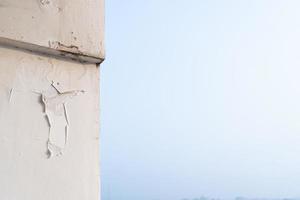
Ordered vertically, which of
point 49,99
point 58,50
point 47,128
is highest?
point 58,50

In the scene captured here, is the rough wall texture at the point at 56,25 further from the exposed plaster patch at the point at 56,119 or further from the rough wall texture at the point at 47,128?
the exposed plaster patch at the point at 56,119

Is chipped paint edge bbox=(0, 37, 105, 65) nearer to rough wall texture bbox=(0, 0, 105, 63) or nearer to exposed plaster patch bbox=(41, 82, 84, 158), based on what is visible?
rough wall texture bbox=(0, 0, 105, 63)

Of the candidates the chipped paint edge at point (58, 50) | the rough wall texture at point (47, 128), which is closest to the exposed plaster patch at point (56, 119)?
the rough wall texture at point (47, 128)

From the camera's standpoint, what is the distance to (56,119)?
154 cm

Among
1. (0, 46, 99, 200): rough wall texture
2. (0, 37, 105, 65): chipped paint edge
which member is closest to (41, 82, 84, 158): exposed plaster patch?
(0, 46, 99, 200): rough wall texture

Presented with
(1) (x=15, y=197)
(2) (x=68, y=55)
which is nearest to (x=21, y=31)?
(2) (x=68, y=55)

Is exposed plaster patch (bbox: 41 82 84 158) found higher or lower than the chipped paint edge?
lower

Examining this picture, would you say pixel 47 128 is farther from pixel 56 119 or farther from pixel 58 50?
pixel 58 50

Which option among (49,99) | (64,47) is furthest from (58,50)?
(49,99)

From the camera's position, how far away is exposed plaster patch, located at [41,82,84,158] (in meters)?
1.51

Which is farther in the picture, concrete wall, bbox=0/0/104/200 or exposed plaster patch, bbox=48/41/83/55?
exposed plaster patch, bbox=48/41/83/55

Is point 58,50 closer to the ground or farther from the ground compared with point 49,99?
farther from the ground

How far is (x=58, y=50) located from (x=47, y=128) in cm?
29

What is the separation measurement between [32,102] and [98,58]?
1.05 ft
